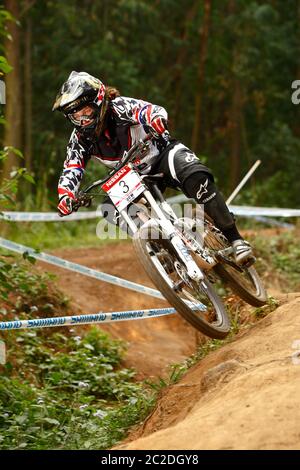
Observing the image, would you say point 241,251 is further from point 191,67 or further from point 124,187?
point 191,67

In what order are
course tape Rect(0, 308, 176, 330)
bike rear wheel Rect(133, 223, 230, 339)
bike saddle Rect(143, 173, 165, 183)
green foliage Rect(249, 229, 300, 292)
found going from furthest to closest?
green foliage Rect(249, 229, 300, 292)
bike saddle Rect(143, 173, 165, 183)
course tape Rect(0, 308, 176, 330)
bike rear wheel Rect(133, 223, 230, 339)

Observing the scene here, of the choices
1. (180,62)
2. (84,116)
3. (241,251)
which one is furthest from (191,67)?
(84,116)

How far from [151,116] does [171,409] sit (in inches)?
81.1

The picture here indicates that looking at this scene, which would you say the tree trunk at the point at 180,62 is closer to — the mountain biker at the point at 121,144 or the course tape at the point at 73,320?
the course tape at the point at 73,320

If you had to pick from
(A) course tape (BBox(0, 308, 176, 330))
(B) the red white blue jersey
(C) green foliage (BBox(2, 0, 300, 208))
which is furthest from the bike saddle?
(C) green foliage (BBox(2, 0, 300, 208))

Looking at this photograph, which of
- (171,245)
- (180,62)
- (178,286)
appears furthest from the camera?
(180,62)

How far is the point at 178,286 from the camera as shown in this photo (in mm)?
5688

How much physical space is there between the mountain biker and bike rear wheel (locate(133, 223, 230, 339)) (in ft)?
1.50

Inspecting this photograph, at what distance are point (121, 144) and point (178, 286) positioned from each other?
1261mm

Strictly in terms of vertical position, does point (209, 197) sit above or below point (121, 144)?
below

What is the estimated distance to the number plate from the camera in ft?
19.1

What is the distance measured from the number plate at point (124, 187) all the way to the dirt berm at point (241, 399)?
129cm

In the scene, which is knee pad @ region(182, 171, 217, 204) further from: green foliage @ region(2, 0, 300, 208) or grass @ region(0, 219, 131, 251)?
green foliage @ region(2, 0, 300, 208)
